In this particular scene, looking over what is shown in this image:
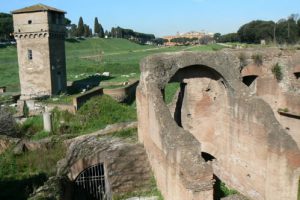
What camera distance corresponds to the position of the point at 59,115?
2052cm

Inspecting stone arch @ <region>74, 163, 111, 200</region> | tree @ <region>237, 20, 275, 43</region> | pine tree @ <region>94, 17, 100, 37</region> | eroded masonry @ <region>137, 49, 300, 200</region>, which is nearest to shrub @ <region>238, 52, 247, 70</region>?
eroded masonry @ <region>137, 49, 300, 200</region>

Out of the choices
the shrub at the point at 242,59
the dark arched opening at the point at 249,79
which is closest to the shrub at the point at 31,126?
the dark arched opening at the point at 249,79

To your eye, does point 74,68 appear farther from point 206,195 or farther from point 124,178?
point 206,195

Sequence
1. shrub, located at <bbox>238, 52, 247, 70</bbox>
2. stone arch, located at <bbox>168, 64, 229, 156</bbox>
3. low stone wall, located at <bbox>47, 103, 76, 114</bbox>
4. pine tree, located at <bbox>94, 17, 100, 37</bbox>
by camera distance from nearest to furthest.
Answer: stone arch, located at <bbox>168, 64, 229, 156</bbox> → shrub, located at <bbox>238, 52, 247, 70</bbox> → low stone wall, located at <bbox>47, 103, 76, 114</bbox> → pine tree, located at <bbox>94, 17, 100, 37</bbox>

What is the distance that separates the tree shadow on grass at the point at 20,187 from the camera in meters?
10.8

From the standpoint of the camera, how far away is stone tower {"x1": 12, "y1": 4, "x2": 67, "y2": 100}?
83.7 feet

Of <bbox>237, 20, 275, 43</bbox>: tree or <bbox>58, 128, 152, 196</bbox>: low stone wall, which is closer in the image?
<bbox>58, 128, 152, 196</bbox>: low stone wall

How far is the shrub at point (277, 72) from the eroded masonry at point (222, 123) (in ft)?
0.38

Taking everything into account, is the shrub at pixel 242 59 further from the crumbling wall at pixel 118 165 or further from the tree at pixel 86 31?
the tree at pixel 86 31

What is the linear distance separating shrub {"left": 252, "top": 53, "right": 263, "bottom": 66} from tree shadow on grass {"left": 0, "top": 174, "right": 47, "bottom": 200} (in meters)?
7.97

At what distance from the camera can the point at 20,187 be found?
1160 cm

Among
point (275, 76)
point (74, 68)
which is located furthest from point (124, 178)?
point (74, 68)

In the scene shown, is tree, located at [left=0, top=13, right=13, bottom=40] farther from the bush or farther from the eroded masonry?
the eroded masonry

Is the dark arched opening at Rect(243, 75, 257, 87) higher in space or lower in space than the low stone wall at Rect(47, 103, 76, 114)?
higher
